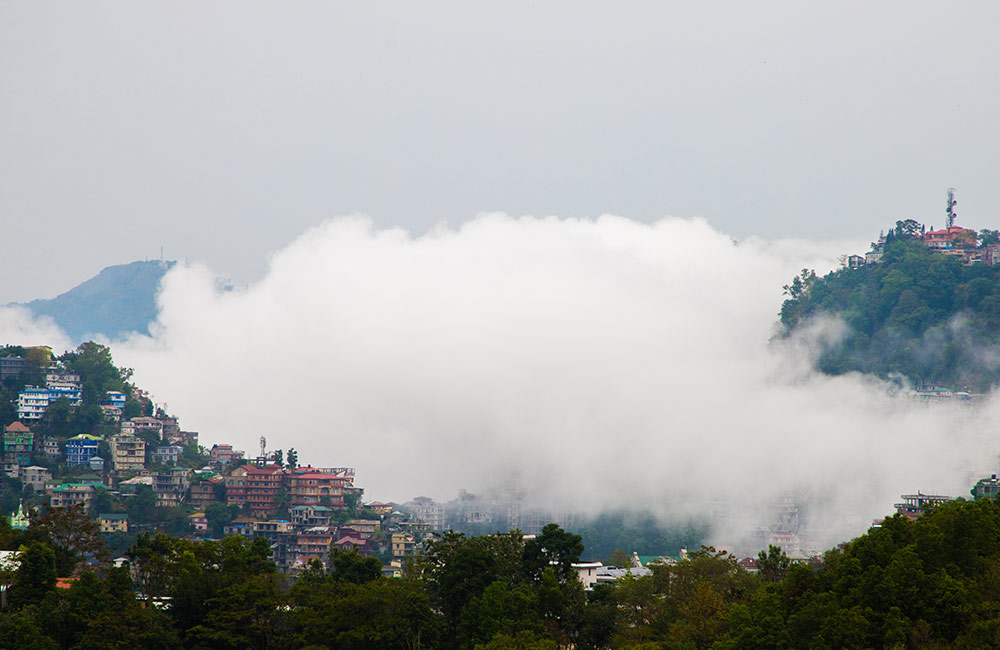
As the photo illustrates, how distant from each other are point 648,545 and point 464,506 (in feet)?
78.2

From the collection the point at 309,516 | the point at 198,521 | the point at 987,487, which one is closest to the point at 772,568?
the point at 987,487

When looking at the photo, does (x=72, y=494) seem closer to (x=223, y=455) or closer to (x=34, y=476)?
(x=34, y=476)

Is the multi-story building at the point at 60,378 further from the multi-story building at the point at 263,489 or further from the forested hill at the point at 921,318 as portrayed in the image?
the forested hill at the point at 921,318

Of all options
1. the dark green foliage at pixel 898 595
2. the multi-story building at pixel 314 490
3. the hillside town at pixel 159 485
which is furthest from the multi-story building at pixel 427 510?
the dark green foliage at pixel 898 595

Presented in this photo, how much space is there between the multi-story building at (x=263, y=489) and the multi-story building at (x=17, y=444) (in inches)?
578

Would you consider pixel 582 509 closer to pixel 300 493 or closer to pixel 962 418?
pixel 300 493

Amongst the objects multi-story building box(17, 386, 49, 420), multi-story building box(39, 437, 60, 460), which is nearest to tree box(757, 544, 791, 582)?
multi-story building box(39, 437, 60, 460)

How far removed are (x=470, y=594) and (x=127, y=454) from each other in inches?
2300

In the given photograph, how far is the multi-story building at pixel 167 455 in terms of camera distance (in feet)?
300

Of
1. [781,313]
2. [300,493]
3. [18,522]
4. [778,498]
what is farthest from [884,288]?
[18,522]

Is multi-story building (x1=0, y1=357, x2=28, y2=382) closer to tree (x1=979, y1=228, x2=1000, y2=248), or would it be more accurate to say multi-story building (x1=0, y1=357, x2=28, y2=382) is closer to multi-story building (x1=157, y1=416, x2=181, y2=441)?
multi-story building (x1=157, y1=416, x2=181, y2=441)

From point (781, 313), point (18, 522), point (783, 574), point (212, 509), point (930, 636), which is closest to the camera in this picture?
point (930, 636)

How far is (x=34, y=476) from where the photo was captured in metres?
83.2

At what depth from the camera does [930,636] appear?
23.6 m
